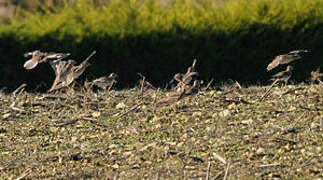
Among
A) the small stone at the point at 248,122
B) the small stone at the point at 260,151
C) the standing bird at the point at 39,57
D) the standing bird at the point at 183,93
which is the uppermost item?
the standing bird at the point at 39,57

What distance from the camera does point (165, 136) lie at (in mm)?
4559

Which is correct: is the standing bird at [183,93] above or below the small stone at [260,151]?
above

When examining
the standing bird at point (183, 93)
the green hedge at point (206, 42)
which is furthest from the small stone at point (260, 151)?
the green hedge at point (206, 42)

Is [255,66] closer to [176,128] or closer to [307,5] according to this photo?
[307,5]

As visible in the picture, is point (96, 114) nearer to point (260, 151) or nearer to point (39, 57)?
point (39, 57)

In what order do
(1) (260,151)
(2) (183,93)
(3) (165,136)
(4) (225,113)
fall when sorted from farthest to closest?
(2) (183,93) < (4) (225,113) < (3) (165,136) < (1) (260,151)

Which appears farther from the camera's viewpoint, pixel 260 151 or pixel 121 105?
pixel 121 105

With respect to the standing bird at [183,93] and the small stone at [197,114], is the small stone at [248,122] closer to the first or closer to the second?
the small stone at [197,114]

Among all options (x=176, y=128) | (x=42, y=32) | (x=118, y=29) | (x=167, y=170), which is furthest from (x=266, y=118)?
(x=42, y=32)

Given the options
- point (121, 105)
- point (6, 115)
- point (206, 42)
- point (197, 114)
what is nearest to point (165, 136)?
point (197, 114)

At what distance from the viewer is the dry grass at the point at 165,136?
396cm

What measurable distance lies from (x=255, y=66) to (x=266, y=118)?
367 centimetres

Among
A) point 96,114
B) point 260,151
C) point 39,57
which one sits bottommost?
Result: point 260,151

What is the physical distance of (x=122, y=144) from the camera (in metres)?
4.46
